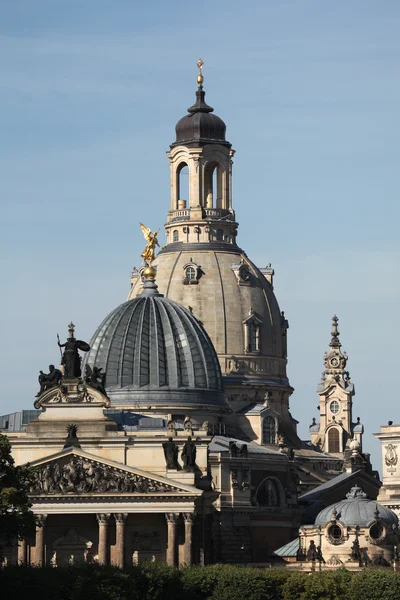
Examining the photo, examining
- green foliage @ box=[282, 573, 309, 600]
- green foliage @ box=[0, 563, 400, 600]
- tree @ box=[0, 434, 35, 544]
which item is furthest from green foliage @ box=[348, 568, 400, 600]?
tree @ box=[0, 434, 35, 544]

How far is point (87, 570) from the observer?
190 metres

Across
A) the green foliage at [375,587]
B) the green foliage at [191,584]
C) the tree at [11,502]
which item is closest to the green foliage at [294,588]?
the green foliage at [191,584]

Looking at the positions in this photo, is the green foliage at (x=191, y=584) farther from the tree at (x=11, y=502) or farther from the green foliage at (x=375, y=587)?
the tree at (x=11, y=502)

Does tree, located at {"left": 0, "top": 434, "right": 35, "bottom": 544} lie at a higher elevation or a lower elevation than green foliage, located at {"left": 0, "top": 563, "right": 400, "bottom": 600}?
higher

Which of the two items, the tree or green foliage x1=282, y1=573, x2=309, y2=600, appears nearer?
the tree

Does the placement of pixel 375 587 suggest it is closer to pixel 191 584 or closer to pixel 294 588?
pixel 294 588

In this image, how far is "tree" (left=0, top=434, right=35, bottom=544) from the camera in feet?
609

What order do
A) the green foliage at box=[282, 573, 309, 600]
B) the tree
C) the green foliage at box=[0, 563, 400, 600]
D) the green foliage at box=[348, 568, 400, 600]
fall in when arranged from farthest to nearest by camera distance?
the green foliage at box=[282, 573, 309, 600] → the green foliage at box=[348, 568, 400, 600] → the green foliage at box=[0, 563, 400, 600] → the tree

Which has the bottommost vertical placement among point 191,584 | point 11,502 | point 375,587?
point 375,587

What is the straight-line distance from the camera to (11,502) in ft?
609

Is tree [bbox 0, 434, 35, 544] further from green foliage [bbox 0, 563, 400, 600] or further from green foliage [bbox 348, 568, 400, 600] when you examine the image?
green foliage [bbox 348, 568, 400, 600]

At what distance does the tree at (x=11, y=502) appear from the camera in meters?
186

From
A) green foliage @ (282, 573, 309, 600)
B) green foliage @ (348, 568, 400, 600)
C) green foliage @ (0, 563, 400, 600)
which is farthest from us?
green foliage @ (282, 573, 309, 600)

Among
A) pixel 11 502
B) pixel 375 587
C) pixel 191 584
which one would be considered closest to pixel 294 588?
pixel 375 587
